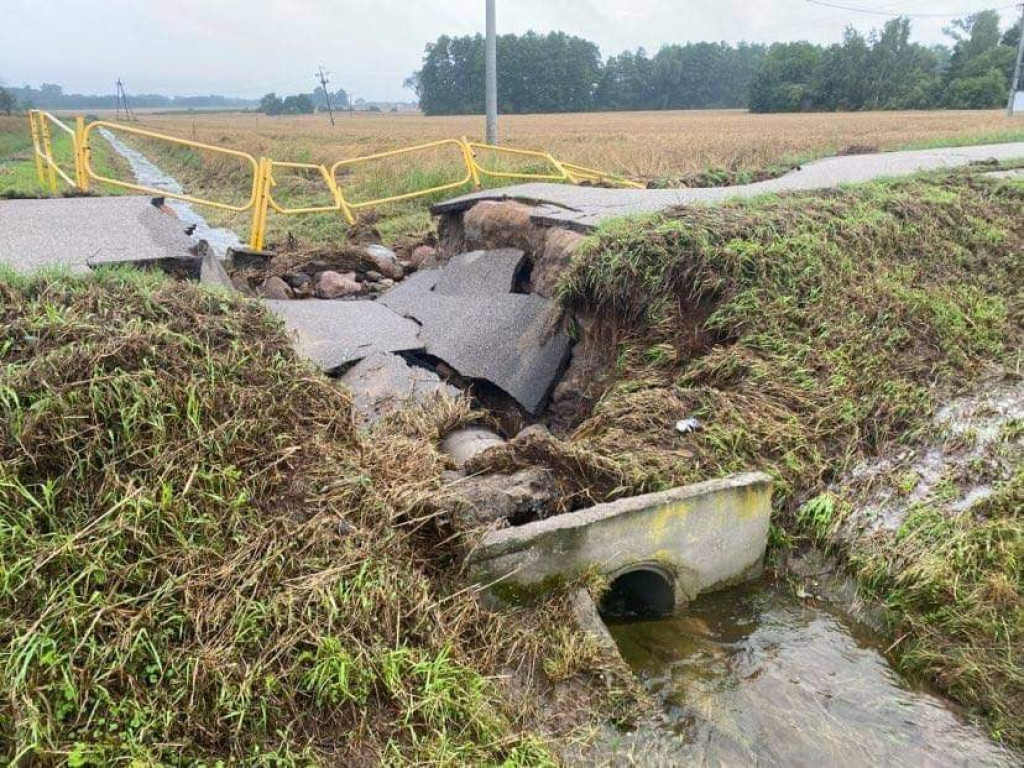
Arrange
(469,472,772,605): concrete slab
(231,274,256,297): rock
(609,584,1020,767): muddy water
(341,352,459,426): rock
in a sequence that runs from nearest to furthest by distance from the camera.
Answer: (609,584,1020,767): muddy water → (469,472,772,605): concrete slab → (341,352,459,426): rock → (231,274,256,297): rock

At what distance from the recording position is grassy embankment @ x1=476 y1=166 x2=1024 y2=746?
352cm

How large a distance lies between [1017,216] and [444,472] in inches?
251

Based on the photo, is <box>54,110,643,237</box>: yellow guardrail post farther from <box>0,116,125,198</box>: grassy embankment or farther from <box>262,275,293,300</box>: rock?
<box>262,275,293,300</box>: rock

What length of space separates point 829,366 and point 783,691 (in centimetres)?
235

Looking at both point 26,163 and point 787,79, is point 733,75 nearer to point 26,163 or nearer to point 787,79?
point 787,79

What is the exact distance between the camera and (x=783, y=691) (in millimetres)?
3299

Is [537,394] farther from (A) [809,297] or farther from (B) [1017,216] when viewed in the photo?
(B) [1017,216]

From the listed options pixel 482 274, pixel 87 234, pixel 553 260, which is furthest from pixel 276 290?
pixel 553 260

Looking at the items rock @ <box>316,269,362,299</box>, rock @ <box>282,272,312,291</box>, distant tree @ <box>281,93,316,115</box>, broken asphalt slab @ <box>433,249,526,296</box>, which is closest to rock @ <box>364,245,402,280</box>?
rock @ <box>316,269,362,299</box>

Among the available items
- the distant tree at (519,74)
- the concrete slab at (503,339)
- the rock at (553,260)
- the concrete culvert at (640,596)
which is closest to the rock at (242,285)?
the concrete slab at (503,339)

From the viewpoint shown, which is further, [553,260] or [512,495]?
[553,260]

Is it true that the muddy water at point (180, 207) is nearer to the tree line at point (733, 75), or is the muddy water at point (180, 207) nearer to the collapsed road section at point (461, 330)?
the collapsed road section at point (461, 330)

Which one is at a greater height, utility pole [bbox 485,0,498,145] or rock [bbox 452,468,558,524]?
utility pole [bbox 485,0,498,145]

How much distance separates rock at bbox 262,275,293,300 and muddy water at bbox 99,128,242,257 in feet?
3.00
